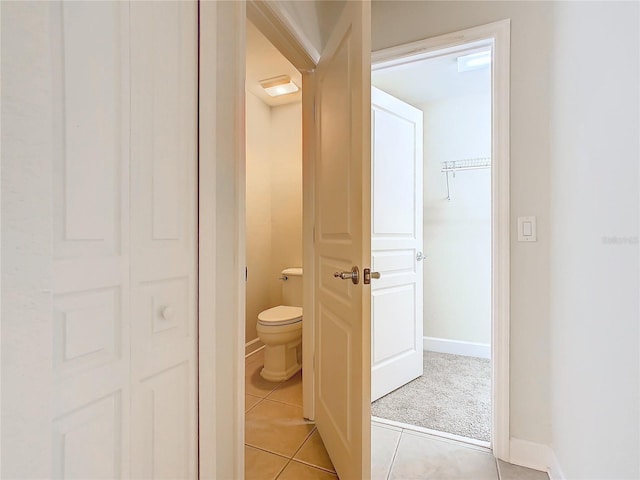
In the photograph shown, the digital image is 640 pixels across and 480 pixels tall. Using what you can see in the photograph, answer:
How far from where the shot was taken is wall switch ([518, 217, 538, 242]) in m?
1.40

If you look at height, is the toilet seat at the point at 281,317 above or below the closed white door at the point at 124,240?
below

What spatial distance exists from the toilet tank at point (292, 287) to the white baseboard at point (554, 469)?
1.92m

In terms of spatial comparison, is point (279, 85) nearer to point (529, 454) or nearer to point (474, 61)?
point (474, 61)

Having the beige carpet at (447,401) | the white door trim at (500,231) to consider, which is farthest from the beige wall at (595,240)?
the beige carpet at (447,401)

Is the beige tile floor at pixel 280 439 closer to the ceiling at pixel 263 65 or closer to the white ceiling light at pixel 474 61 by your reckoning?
the ceiling at pixel 263 65

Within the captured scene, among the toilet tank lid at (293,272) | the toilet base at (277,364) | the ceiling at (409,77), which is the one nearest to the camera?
the ceiling at (409,77)

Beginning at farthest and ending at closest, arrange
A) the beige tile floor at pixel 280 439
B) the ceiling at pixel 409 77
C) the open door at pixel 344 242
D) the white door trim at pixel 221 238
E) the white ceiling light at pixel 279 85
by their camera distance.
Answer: the white ceiling light at pixel 279 85 < the ceiling at pixel 409 77 < the beige tile floor at pixel 280 439 < the open door at pixel 344 242 < the white door trim at pixel 221 238

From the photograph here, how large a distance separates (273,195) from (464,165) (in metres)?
1.88

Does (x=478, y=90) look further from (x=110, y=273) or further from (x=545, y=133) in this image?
(x=110, y=273)

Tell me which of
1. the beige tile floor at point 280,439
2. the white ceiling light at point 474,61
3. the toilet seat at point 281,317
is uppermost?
the white ceiling light at point 474,61

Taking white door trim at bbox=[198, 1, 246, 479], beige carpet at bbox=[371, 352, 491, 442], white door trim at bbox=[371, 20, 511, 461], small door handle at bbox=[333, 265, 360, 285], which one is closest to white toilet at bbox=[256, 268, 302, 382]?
beige carpet at bbox=[371, 352, 491, 442]

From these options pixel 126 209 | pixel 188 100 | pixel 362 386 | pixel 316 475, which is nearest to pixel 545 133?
pixel 362 386

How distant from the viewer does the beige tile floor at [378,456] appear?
134 cm

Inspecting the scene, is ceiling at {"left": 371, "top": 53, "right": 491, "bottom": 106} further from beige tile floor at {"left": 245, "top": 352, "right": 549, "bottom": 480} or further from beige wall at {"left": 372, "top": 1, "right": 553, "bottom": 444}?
beige tile floor at {"left": 245, "top": 352, "right": 549, "bottom": 480}
